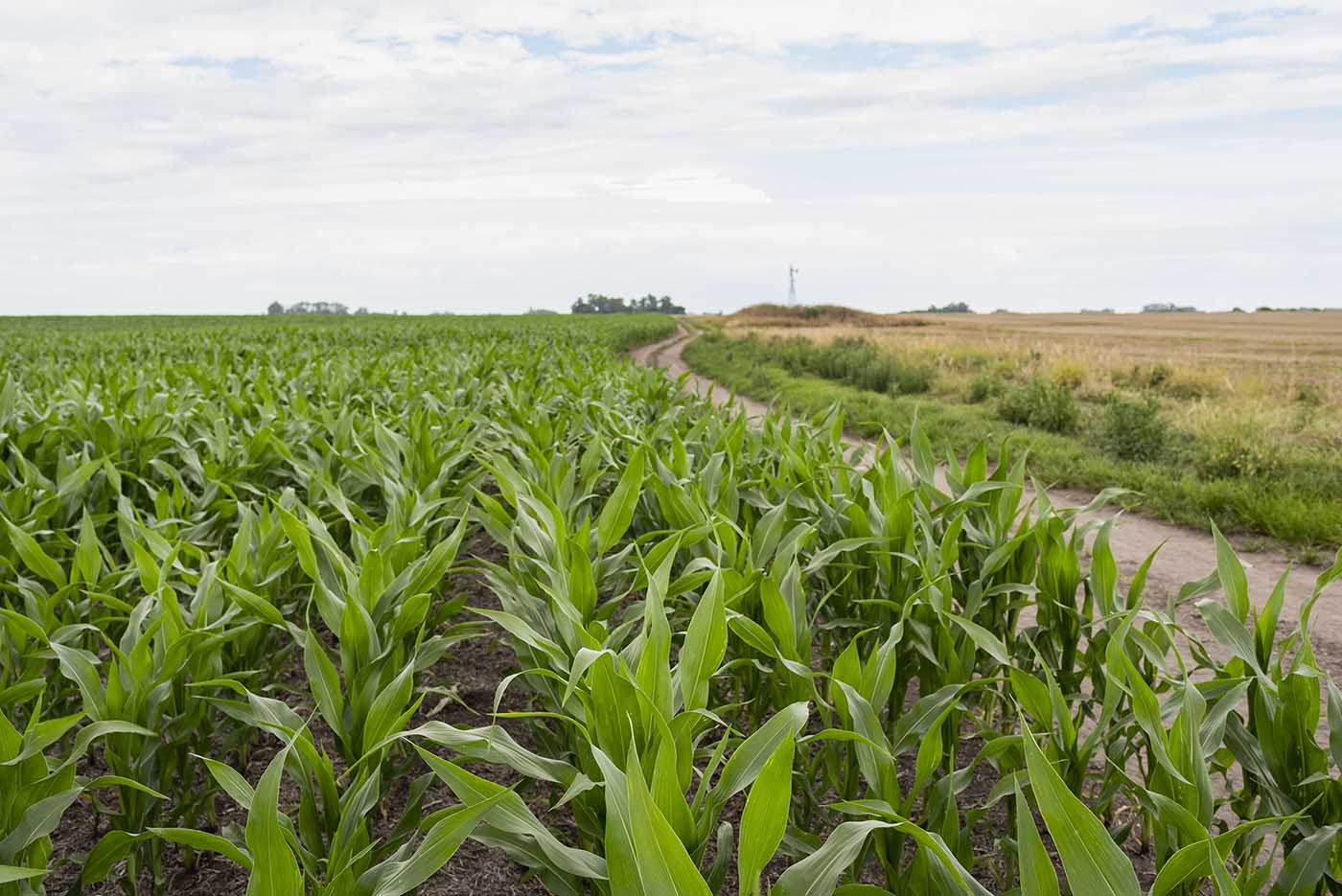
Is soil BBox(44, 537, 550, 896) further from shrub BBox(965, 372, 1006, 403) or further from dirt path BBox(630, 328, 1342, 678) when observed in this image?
shrub BBox(965, 372, 1006, 403)

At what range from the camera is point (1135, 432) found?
31.0ft

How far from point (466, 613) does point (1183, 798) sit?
11.5ft

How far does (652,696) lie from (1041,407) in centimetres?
1115

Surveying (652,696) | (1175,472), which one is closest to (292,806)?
(652,696)

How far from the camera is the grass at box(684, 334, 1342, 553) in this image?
21.4ft

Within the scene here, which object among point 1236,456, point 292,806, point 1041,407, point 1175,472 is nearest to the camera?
point 292,806

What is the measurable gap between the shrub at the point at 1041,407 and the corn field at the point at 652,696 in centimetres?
725

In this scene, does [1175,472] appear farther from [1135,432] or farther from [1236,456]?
[1135,432]

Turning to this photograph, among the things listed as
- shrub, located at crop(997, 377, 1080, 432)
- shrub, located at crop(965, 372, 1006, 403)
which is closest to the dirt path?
shrub, located at crop(997, 377, 1080, 432)

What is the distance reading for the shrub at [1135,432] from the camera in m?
9.29

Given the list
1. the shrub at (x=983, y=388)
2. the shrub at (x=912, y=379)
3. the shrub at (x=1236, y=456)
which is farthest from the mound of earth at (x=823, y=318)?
the shrub at (x=1236, y=456)

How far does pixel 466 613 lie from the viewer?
14.9 feet

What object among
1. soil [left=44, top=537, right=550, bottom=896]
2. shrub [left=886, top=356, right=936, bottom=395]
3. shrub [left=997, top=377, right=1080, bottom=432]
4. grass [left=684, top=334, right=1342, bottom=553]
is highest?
shrub [left=886, top=356, right=936, bottom=395]

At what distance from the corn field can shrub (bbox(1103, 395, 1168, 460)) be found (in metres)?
Answer: 5.23
